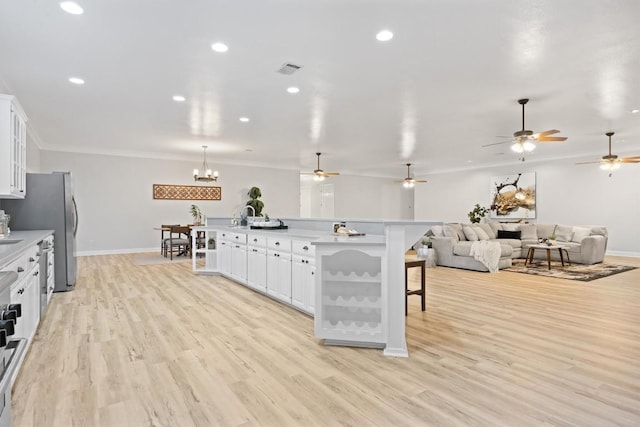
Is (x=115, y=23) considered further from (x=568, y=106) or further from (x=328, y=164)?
(x=328, y=164)

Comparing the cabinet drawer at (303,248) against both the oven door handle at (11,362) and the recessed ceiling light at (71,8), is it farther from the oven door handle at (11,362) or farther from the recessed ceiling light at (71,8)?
the recessed ceiling light at (71,8)

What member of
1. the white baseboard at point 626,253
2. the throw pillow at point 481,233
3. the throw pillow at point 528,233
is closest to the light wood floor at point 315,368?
the throw pillow at point 481,233

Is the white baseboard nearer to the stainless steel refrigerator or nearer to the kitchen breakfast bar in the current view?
the kitchen breakfast bar

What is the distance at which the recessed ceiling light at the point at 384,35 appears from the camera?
3080 millimetres

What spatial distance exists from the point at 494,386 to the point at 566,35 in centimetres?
296

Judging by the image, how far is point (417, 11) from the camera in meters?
2.75

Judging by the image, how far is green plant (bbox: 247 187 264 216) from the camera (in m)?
10.7

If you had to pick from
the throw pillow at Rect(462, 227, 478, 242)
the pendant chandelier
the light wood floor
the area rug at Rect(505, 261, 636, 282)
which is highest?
the pendant chandelier

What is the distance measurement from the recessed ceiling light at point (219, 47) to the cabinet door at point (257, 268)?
8.03 feet

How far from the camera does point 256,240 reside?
4.93 metres

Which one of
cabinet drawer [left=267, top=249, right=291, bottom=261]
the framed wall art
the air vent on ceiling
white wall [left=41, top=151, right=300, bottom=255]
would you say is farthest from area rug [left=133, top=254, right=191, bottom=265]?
the air vent on ceiling

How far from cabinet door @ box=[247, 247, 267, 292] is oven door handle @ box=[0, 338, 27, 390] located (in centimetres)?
331

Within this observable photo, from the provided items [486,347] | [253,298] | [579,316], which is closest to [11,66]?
[253,298]

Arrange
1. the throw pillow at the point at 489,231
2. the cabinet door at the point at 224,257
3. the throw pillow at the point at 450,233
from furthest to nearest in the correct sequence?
the throw pillow at the point at 489,231 < the throw pillow at the point at 450,233 < the cabinet door at the point at 224,257
